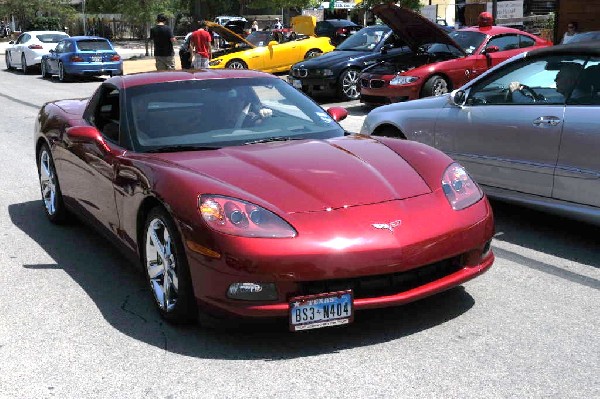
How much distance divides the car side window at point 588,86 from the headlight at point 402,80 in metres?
7.94

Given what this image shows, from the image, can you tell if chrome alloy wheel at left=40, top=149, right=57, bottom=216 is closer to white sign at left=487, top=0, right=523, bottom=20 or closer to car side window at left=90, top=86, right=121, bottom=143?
car side window at left=90, top=86, right=121, bottom=143

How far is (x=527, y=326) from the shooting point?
13.7 feet

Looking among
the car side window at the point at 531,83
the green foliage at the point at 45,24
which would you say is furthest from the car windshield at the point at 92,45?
the green foliage at the point at 45,24

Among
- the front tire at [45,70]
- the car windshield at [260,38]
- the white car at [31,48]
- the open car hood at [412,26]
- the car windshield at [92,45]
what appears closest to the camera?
the open car hood at [412,26]

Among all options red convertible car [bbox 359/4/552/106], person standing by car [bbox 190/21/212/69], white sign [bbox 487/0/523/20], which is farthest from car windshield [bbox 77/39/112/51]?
white sign [bbox 487/0/523/20]

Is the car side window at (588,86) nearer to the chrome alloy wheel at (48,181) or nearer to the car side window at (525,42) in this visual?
the chrome alloy wheel at (48,181)

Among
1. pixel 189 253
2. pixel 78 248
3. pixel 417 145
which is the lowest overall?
pixel 78 248

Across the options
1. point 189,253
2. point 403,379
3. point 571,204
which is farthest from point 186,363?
point 571,204

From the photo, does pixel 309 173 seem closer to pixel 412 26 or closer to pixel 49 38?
pixel 412 26

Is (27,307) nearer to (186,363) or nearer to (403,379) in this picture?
(186,363)

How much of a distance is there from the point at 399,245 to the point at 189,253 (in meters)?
1.06

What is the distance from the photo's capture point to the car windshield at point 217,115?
4.97m

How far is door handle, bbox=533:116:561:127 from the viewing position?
574 centimetres

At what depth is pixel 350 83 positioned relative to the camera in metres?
16.3
